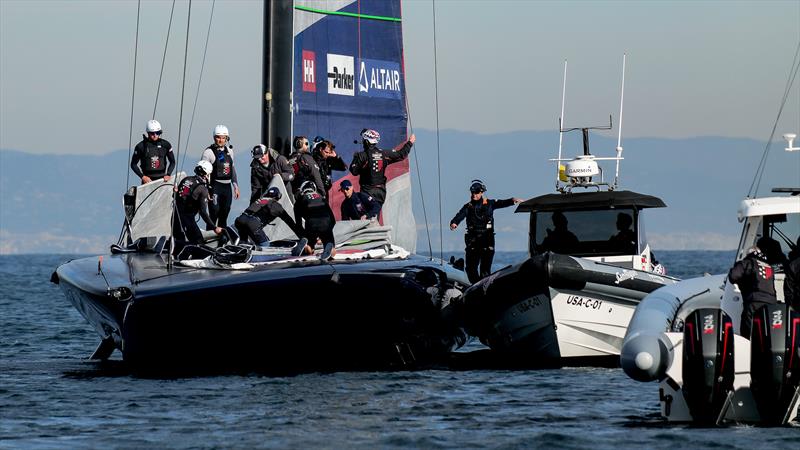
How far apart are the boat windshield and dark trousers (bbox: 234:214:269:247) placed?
3.52 meters

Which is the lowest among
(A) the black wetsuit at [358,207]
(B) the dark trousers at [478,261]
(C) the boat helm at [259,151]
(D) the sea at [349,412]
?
(D) the sea at [349,412]

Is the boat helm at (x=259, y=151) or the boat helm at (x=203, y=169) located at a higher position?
the boat helm at (x=259, y=151)

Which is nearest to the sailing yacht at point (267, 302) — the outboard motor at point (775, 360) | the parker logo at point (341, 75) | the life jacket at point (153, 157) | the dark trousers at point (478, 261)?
the life jacket at point (153, 157)

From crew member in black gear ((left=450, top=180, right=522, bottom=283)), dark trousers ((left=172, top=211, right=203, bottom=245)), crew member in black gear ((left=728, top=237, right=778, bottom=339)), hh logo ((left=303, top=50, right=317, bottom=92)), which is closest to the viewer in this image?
crew member in black gear ((left=728, top=237, right=778, bottom=339))

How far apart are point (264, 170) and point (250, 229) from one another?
2047mm

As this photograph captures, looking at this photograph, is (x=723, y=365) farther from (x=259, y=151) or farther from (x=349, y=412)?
(x=259, y=151)

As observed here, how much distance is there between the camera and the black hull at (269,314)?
13492mm

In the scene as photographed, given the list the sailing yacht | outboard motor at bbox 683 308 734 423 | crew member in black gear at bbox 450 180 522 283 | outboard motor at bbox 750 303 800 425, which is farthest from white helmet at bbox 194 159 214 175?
outboard motor at bbox 750 303 800 425

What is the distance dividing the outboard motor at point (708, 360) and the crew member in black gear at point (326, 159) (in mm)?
8141

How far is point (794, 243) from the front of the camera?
12.6 meters

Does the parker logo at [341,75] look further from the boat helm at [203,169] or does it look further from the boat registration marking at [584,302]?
the boat registration marking at [584,302]

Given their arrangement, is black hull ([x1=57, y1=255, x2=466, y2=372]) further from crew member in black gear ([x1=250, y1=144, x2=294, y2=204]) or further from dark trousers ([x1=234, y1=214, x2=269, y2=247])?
crew member in black gear ([x1=250, y1=144, x2=294, y2=204])

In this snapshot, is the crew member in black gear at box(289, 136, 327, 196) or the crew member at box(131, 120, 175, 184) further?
the crew member at box(131, 120, 175, 184)

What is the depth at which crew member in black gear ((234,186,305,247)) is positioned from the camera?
637 inches
